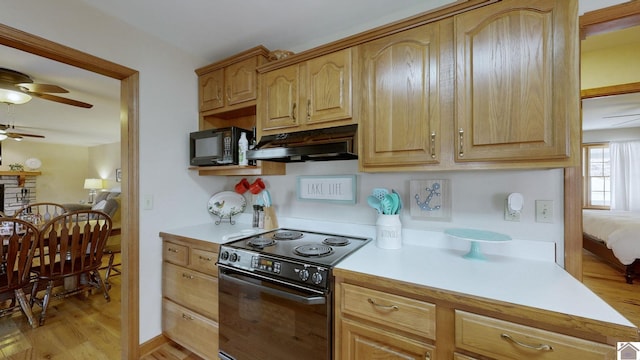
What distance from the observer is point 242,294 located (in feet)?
4.65

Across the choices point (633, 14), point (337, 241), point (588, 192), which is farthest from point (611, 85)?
point (588, 192)

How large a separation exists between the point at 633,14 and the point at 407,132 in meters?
→ 1.11

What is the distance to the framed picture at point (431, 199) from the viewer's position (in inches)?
58.9

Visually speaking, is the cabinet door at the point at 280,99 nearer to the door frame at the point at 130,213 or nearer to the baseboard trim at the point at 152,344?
the door frame at the point at 130,213

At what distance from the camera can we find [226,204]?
2258mm

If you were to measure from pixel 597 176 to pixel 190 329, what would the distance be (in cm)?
770

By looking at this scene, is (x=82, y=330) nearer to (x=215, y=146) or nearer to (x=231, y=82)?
(x=215, y=146)

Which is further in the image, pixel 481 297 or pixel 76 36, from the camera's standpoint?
pixel 76 36

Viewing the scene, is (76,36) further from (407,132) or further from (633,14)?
(633,14)

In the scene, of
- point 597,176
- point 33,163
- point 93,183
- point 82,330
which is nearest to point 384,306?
point 82,330

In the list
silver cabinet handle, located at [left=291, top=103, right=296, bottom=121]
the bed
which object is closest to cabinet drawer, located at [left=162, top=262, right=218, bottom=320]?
silver cabinet handle, located at [left=291, top=103, right=296, bottom=121]

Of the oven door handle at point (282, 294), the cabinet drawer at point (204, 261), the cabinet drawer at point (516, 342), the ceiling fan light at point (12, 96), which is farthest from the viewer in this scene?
the ceiling fan light at point (12, 96)

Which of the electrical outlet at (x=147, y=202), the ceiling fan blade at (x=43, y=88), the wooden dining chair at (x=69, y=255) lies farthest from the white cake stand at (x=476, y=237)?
the ceiling fan blade at (x=43, y=88)

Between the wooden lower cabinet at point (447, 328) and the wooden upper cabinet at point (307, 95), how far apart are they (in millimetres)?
924
